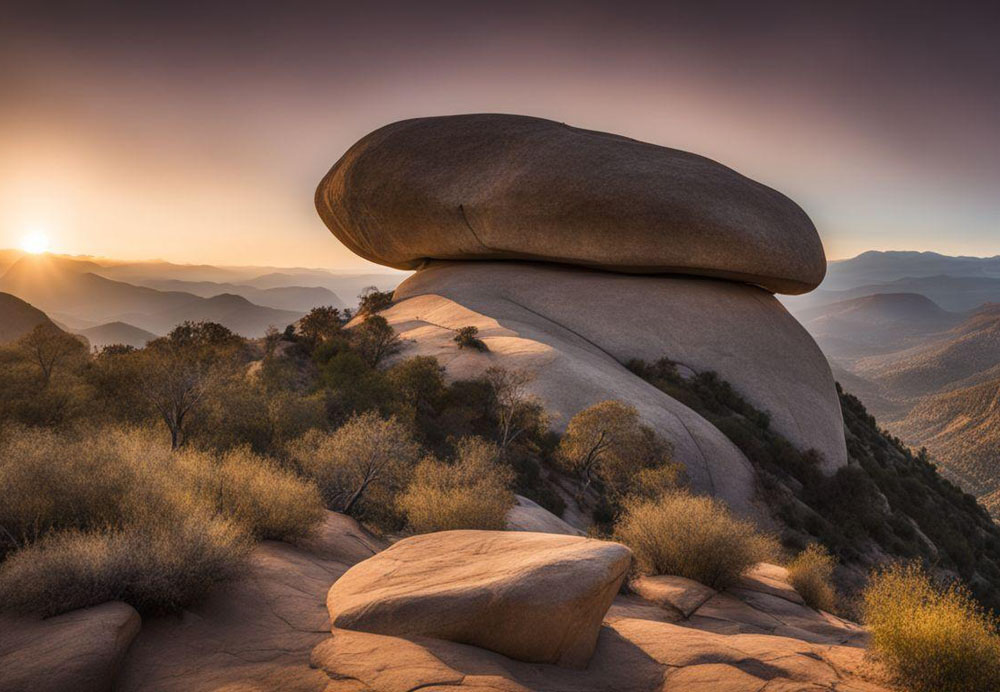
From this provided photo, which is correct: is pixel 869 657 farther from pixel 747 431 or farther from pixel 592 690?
pixel 747 431

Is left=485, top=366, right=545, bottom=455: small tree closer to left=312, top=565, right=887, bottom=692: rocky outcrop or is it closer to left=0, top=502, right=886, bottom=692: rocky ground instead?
left=0, top=502, right=886, bottom=692: rocky ground

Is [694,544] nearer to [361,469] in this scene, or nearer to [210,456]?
[361,469]

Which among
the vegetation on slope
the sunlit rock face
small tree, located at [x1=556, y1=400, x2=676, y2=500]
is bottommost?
the vegetation on slope

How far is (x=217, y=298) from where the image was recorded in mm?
189125

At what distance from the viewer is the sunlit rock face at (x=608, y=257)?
26.6 meters

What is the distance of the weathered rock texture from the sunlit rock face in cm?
8

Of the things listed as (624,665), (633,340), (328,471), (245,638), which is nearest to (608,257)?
(633,340)

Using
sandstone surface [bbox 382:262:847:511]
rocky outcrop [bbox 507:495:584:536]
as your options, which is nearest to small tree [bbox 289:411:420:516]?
rocky outcrop [bbox 507:495:584:536]

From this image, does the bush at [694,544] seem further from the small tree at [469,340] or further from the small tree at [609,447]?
the small tree at [469,340]

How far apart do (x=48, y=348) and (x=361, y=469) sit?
37.6 feet

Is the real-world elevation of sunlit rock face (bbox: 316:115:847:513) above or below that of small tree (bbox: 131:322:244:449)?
above

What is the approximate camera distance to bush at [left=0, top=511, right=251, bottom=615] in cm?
511

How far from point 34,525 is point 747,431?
21561 mm

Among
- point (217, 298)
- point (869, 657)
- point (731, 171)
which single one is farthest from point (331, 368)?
point (217, 298)
